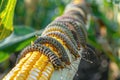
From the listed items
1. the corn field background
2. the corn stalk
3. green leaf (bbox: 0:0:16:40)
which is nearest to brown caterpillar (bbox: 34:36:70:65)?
the corn stalk

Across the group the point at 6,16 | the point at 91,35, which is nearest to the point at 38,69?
the point at 6,16

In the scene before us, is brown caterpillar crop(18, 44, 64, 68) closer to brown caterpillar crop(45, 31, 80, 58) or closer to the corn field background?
brown caterpillar crop(45, 31, 80, 58)

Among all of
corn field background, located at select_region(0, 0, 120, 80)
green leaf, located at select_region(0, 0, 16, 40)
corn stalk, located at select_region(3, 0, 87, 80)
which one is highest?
green leaf, located at select_region(0, 0, 16, 40)

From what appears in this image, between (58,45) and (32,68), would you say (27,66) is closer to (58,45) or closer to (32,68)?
(32,68)

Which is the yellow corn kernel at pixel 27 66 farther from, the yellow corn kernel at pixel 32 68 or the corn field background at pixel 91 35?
the corn field background at pixel 91 35

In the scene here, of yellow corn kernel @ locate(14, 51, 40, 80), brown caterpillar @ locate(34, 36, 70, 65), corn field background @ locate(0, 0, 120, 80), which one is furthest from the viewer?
corn field background @ locate(0, 0, 120, 80)

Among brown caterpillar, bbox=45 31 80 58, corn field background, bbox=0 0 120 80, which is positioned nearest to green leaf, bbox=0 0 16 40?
brown caterpillar, bbox=45 31 80 58

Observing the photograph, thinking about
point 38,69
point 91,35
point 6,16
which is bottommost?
point 91,35

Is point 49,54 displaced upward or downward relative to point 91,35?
upward

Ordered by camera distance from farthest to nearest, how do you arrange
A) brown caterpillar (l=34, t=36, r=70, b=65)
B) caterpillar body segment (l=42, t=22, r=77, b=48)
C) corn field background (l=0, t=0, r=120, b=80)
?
1. corn field background (l=0, t=0, r=120, b=80)
2. caterpillar body segment (l=42, t=22, r=77, b=48)
3. brown caterpillar (l=34, t=36, r=70, b=65)

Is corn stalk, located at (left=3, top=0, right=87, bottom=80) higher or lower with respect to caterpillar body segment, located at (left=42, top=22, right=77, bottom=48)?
lower

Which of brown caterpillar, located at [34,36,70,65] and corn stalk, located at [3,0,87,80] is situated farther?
brown caterpillar, located at [34,36,70,65]

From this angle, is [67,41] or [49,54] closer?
[49,54]
